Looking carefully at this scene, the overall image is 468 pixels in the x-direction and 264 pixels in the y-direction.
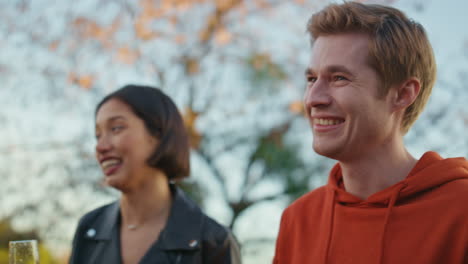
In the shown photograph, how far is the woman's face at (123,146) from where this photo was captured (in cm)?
326

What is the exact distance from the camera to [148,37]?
31.4ft

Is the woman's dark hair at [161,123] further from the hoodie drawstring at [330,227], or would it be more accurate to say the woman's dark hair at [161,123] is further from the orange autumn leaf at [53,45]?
the orange autumn leaf at [53,45]

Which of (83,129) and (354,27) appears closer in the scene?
(354,27)

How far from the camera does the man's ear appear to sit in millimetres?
2248

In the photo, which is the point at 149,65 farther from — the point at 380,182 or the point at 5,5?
the point at 380,182

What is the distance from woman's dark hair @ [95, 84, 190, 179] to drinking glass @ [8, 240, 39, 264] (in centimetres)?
109

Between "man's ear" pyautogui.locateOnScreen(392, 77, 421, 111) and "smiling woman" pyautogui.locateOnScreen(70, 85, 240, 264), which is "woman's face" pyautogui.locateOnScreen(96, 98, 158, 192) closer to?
"smiling woman" pyautogui.locateOnScreen(70, 85, 240, 264)

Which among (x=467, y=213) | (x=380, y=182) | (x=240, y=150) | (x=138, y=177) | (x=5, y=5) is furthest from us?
(x=5, y=5)

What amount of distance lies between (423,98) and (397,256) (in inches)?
28.0

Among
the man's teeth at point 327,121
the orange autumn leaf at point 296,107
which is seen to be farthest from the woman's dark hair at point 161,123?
the orange autumn leaf at point 296,107

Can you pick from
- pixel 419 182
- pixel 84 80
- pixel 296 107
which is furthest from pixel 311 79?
pixel 84 80

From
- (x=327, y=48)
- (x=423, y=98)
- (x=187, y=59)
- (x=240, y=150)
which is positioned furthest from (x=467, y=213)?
(x=187, y=59)

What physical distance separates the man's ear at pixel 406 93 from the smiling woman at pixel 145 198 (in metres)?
1.45

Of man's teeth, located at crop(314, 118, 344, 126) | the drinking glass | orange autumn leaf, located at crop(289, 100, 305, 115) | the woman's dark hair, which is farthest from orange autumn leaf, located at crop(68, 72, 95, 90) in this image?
man's teeth, located at crop(314, 118, 344, 126)
